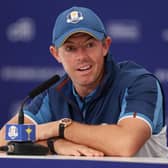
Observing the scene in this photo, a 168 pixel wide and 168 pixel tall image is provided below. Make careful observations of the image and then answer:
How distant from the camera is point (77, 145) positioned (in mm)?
2205

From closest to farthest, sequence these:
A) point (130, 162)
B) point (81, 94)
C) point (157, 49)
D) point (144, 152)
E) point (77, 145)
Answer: point (130, 162), point (77, 145), point (144, 152), point (81, 94), point (157, 49)

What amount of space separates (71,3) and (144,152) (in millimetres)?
1343

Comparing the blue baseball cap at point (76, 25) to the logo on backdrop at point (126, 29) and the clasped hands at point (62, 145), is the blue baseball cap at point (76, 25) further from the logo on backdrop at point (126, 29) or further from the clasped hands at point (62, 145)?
the logo on backdrop at point (126, 29)

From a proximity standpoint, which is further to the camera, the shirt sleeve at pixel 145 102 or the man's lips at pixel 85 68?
the man's lips at pixel 85 68

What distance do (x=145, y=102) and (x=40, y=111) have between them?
0.49m

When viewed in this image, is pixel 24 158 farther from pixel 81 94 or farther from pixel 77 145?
pixel 81 94

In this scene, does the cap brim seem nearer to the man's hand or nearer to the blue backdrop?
the man's hand

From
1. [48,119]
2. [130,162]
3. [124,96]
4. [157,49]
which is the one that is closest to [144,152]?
[124,96]

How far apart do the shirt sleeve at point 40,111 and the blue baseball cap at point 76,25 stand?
29 centimetres

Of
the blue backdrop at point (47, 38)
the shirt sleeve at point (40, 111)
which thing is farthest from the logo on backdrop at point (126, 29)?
the shirt sleeve at point (40, 111)

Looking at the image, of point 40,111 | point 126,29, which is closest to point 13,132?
point 40,111

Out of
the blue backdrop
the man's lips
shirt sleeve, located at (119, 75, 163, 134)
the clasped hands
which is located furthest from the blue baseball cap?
the blue backdrop

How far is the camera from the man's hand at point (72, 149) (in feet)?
6.94

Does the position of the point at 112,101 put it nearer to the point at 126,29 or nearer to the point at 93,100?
the point at 93,100
